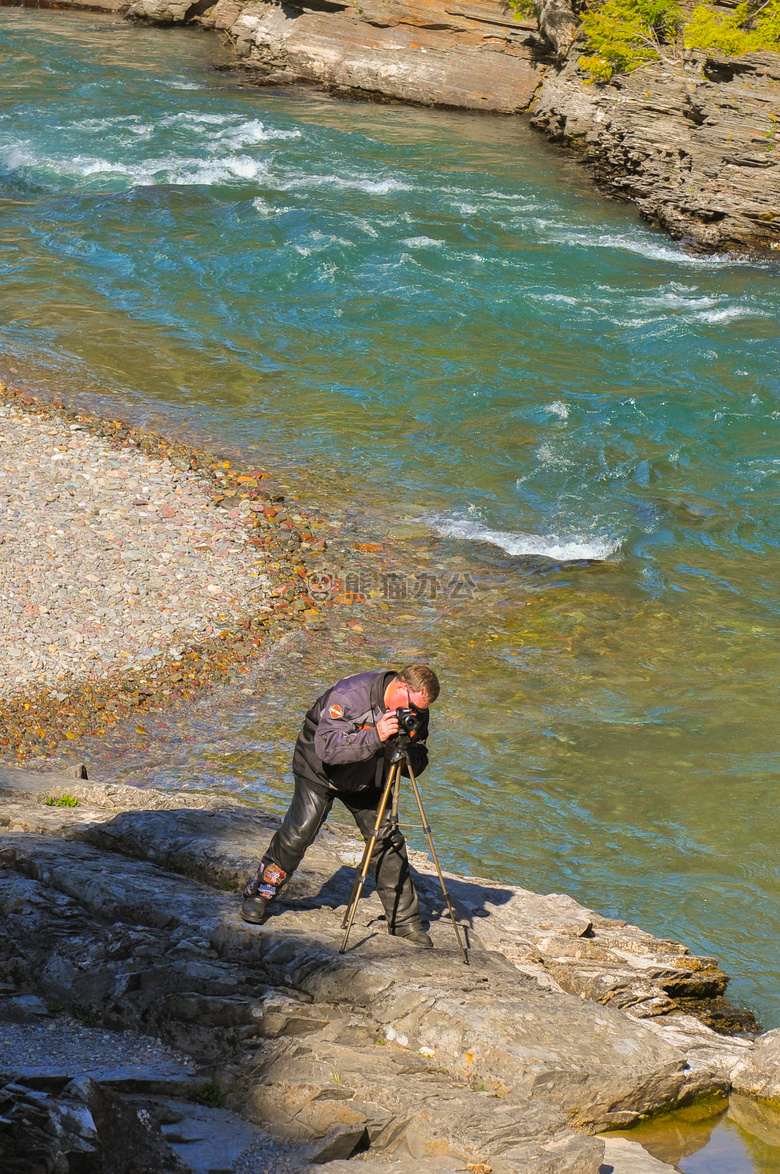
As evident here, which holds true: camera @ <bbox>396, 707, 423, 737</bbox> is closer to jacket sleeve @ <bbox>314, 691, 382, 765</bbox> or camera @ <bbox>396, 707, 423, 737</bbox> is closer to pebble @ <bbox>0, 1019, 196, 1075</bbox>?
jacket sleeve @ <bbox>314, 691, 382, 765</bbox>

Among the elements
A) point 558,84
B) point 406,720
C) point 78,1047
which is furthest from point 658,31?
point 78,1047

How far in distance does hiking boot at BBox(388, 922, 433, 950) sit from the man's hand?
1.48 meters

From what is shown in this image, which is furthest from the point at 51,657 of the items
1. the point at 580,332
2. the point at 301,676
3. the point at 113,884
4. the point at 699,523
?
the point at 580,332

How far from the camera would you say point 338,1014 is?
20.1ft

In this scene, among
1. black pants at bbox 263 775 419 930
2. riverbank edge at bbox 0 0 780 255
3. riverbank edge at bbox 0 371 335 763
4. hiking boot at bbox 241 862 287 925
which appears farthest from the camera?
riverbank edge at bbox 0 0 780 255

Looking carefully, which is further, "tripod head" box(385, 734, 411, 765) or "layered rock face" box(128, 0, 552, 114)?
"layered rock face" box(128, 0, 552, 114)

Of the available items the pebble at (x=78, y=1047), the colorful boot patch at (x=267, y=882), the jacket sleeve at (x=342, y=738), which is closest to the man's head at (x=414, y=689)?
the jacket sleeve at (x=342, y=738)

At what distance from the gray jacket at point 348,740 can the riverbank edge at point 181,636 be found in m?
5.70

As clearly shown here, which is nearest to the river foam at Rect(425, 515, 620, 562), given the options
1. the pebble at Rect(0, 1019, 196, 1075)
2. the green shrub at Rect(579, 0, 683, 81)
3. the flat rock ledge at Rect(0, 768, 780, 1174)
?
the flat rock ledge at Rect(0, 768, 780, 1174)

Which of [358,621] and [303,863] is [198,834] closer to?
[303,863]

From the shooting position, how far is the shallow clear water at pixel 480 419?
37.6 feet

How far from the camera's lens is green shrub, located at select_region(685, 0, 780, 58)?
1190 inches

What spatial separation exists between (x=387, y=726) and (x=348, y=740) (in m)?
0.31

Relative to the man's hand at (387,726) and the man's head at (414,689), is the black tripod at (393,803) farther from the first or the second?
the man's head at (414,689)
